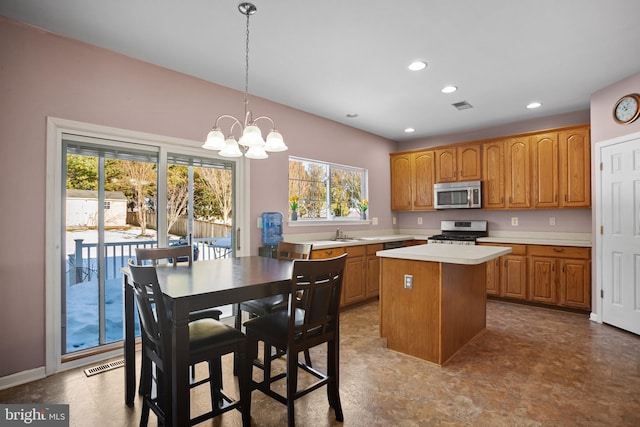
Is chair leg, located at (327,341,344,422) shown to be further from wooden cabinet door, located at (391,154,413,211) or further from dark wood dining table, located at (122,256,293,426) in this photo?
wooden cabinet door, located at (391,154,413,211)

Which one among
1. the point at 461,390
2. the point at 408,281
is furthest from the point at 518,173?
the point at 461,390

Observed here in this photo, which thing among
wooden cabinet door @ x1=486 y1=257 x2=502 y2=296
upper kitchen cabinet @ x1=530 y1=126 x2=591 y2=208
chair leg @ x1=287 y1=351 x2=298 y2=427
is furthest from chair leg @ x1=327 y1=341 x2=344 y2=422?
upper kitchen cabinet @ x1=530 y1=126 x2=591 y2=208

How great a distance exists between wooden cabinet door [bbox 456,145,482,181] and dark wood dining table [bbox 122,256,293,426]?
3.81m

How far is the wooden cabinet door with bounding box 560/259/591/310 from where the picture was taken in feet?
13.0

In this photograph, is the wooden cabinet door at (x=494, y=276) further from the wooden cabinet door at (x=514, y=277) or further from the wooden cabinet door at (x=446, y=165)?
the wooden cabinet door at (x=446, y=165)

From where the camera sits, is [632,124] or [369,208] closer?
[632,124]

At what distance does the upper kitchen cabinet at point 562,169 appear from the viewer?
4137 millimetres

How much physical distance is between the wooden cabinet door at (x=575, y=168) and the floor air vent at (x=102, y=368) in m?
5.28

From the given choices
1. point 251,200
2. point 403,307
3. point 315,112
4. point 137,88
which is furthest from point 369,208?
point 137,88

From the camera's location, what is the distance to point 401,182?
5.88m

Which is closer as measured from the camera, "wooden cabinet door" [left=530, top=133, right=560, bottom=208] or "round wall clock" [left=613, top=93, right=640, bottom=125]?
"round wall clock" [left=613, top=93, right=640, bottom=125]

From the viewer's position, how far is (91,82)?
8.80 feet

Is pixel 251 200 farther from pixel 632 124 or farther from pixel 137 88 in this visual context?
pixel 632 124

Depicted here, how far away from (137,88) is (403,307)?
120 inches
